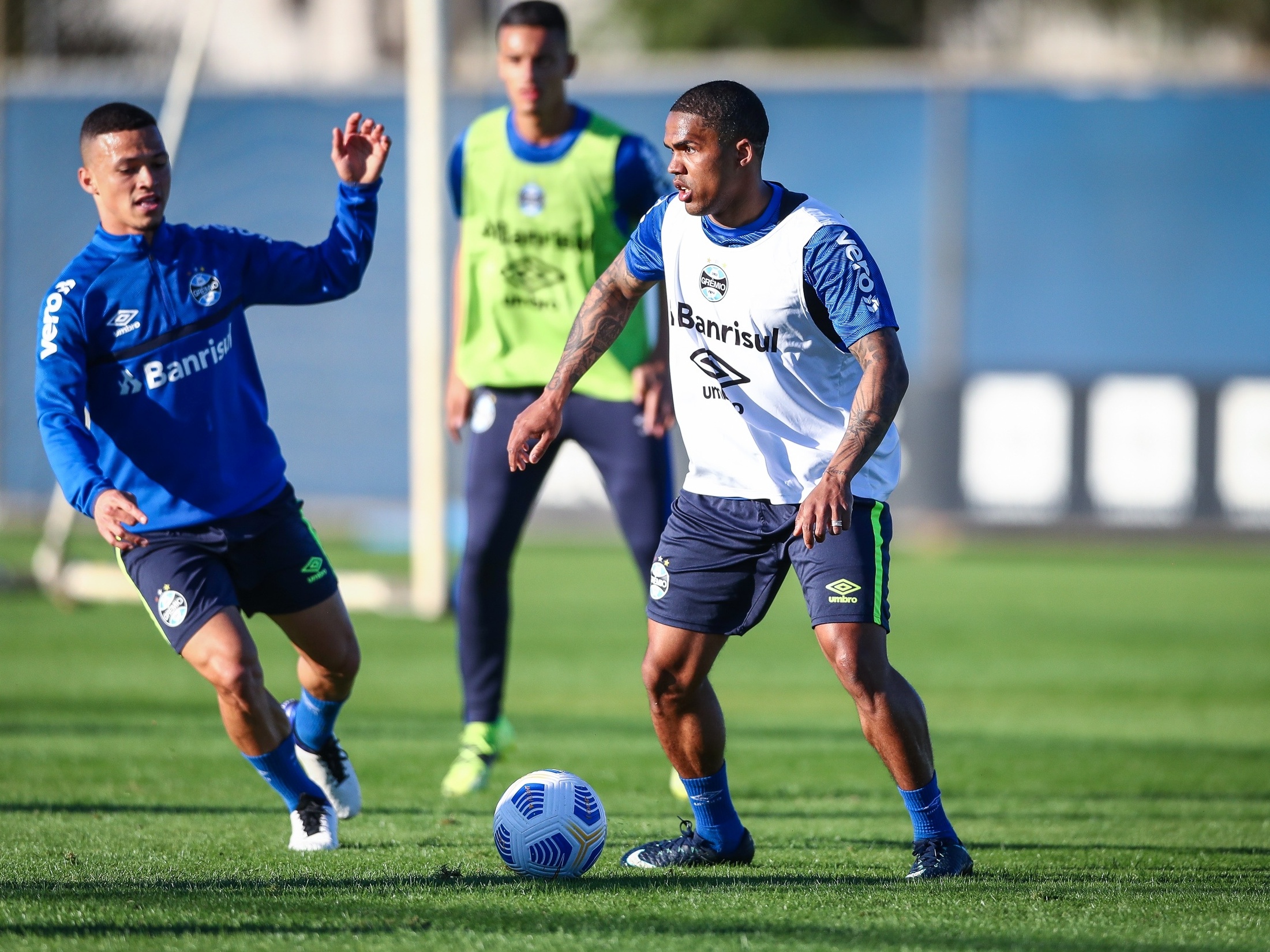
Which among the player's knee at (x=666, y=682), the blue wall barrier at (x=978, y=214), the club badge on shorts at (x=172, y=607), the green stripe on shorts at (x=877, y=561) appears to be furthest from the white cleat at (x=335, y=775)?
the blue wall barrier at (x=978, y=214)

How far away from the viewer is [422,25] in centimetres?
1002

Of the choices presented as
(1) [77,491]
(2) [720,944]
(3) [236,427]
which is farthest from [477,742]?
(2) [720,944]

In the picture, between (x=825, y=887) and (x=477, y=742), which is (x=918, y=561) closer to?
(x=477, y=742)

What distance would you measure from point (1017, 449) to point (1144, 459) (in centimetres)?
130

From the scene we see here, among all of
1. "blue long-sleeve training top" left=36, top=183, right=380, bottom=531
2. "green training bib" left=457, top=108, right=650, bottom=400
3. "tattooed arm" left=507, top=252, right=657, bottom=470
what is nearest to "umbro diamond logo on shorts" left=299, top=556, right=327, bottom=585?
"blue long-sleeve training top" left=36, top=183, right=380, bottom=531

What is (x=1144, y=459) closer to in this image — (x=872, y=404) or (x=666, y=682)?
(x=666, y=682)

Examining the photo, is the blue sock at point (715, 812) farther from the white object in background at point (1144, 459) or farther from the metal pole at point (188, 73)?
the white object in background at point (1144, 459)

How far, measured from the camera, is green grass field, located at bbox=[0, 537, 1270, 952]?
4207 mm

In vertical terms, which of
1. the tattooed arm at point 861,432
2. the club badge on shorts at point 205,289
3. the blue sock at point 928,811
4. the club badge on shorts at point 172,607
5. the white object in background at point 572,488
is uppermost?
the club badge on shorts at point 205,289

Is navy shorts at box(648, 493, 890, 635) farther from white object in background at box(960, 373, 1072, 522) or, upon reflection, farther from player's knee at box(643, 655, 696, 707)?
white object in background at box(960, 373, 1072, 522)

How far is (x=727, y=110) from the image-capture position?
475cm

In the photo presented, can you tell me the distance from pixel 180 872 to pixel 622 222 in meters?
3.38

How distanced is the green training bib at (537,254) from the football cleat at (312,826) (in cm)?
219

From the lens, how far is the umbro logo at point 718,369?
4984mm
